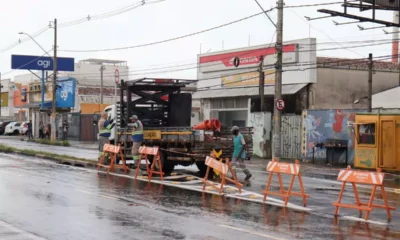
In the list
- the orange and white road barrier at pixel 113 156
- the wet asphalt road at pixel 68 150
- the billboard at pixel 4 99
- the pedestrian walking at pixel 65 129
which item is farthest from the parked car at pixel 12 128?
the orange and white road barrier at pixel 113 156

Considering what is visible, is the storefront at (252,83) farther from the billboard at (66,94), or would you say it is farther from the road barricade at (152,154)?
the billboard at (66,94)

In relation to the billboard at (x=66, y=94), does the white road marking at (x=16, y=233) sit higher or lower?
lower

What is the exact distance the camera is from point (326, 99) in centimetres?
3719

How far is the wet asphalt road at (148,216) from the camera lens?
933cm

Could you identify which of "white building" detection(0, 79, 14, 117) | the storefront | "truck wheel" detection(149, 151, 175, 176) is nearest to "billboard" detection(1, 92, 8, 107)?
"white building" detection(0, 79, 14, 117)

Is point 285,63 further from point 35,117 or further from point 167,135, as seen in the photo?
point 35,117

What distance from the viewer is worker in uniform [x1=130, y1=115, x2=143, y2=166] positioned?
65.7 feet

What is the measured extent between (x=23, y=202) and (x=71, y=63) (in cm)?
5644

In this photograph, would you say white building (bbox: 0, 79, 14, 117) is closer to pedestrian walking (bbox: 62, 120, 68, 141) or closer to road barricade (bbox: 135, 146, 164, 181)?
pedestrian walking (bbox: 62, 120, 68, 141)

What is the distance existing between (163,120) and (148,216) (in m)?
11.5

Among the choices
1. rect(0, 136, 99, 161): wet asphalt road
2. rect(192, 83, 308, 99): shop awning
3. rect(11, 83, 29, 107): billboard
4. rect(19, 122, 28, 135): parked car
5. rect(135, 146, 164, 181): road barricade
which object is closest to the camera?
rect(135, 146, 164, 181): road barricade

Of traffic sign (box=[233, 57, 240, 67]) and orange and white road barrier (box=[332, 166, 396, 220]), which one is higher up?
traffic sign (box=[233, 57, 240, 67])

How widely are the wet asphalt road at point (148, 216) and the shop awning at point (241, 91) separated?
22078 millimetres

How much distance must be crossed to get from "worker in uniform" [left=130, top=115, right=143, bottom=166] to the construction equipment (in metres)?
0.35
